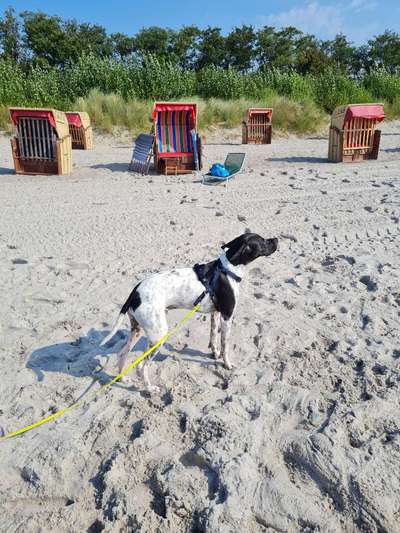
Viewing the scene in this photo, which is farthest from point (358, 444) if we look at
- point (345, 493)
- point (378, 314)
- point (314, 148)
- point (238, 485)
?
point (314, 148)

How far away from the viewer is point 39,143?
10.5 meters

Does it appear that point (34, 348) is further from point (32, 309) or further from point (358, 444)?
point (358, 444)

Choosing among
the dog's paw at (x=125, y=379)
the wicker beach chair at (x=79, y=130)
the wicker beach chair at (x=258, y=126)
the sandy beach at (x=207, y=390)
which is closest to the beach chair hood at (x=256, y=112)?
the wicker beach chair at (x=258, y=126)

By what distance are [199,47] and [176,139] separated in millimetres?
35054

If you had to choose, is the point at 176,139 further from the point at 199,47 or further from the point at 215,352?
the point at 199,47

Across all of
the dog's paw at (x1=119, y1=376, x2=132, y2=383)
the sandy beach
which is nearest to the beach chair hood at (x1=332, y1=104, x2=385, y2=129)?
the sandy beach

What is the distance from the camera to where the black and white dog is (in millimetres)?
2998

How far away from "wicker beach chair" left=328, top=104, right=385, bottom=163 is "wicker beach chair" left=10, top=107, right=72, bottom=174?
24.9ft

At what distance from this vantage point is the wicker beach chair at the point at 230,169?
9.61m

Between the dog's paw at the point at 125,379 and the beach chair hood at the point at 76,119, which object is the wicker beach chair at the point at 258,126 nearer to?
the beach chair hood at the point at 76,119

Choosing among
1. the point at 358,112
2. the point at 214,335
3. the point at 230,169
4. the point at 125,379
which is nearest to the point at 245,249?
the point at 214,335

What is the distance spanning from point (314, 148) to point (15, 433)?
1445 centimetres

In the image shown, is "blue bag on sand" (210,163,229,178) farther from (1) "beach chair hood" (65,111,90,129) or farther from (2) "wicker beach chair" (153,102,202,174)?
(1) "beach chair hood" (65,111,90,129)

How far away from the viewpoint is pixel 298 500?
2.25m
